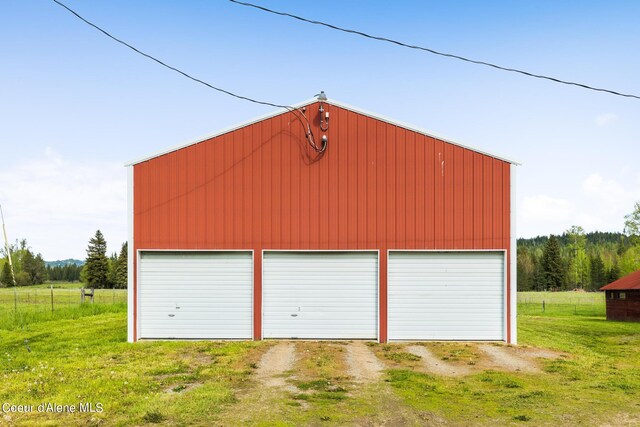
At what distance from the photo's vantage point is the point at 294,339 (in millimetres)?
15867

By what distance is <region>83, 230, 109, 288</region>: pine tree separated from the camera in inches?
3159

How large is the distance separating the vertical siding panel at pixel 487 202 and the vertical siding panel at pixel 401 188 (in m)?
2.34

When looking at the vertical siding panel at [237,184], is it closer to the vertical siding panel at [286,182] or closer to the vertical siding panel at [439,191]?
the vertical siding panel at [286,182]

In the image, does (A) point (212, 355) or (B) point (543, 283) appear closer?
(A) point (212, 355)

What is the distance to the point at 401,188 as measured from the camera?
1602cm

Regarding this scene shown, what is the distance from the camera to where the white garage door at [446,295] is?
52.0 feet

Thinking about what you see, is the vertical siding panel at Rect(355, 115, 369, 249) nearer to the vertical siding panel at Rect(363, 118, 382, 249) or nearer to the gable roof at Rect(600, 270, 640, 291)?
the vertical siding panel at Rect(363, 118, 382, 249)

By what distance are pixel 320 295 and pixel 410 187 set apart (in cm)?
420

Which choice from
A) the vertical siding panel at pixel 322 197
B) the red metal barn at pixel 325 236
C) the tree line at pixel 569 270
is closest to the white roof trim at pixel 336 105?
the red metal barn at pixel 325 236

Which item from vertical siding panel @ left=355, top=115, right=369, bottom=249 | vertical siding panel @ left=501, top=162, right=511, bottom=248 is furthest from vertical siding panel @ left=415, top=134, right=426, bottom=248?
vertical siding panel @ left=501, top=162, right=511, bottom=248

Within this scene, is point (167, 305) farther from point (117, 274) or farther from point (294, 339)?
point (117, 274)

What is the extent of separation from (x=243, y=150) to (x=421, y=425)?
1048 centimetres

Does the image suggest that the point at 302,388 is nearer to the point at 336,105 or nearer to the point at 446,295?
the point at 446,295

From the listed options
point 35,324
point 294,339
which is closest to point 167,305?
point 294,339
